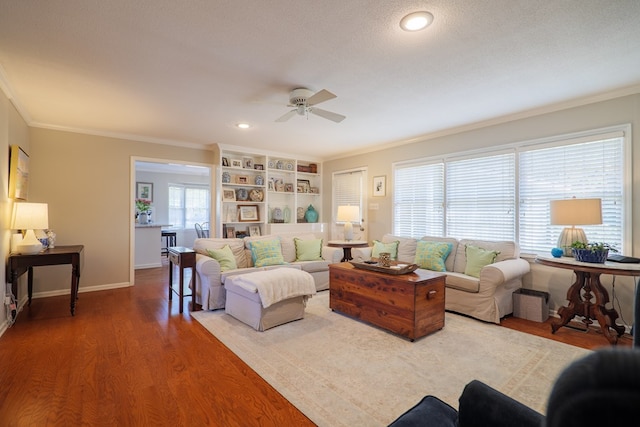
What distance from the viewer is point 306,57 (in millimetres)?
2449

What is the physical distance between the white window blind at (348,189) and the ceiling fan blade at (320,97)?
3192 mm

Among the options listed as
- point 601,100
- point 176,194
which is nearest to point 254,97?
point 601,100

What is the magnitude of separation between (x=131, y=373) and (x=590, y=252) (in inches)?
160

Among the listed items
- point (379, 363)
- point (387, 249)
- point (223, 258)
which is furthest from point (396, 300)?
point (223, 258)

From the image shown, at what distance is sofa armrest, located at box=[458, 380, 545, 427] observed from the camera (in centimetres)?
104

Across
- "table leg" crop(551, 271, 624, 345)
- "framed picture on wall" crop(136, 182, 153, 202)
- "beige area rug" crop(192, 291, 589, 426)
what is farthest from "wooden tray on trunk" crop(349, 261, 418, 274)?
"framed picture on wall" crop(136, 182, 153, 202)

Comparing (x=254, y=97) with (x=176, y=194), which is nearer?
(x=254, y=97)

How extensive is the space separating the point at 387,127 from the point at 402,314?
2.68 metres

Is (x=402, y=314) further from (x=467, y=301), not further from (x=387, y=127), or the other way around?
(x=387, y=127)

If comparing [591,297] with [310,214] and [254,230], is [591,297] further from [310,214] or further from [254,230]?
[254,230]

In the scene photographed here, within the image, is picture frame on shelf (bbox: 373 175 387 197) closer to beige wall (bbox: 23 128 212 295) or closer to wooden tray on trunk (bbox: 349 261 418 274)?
wooden tray on trunk (bbox: 349 261 418 274)

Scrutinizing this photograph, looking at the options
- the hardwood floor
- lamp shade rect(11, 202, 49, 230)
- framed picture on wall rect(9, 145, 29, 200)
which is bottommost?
the hardwood floor

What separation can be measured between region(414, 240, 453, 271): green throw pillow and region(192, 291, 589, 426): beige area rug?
78 centimetres

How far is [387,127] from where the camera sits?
4.42m
